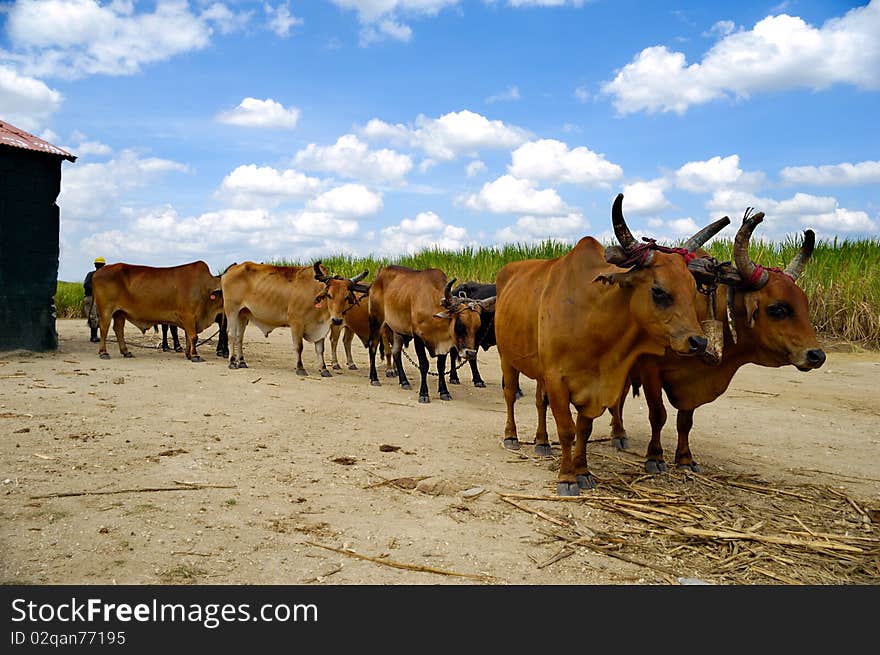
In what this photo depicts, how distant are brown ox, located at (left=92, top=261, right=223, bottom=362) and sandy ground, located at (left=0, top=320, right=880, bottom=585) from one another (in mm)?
3328

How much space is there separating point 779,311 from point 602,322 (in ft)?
4.94

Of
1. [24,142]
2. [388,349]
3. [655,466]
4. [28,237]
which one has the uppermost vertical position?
[24,142]

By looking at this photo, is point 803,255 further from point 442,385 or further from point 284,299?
point 284,299

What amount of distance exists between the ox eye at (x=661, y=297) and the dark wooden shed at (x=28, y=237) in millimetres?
10865

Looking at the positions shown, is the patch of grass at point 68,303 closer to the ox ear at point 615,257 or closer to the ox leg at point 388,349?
the ox leg at point 388,349

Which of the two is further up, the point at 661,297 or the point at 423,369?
the point at 661,297

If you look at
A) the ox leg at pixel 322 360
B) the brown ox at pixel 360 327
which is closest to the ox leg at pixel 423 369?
the ox leg at pixel 322 360

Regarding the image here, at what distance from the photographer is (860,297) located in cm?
1434

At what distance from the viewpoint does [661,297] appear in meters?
4.95

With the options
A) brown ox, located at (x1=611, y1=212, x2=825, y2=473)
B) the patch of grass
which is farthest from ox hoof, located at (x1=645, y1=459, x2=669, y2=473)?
the patch of grass

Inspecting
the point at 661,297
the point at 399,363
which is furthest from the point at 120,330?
the point at 661,297

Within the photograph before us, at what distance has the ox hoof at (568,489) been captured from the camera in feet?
17.5
